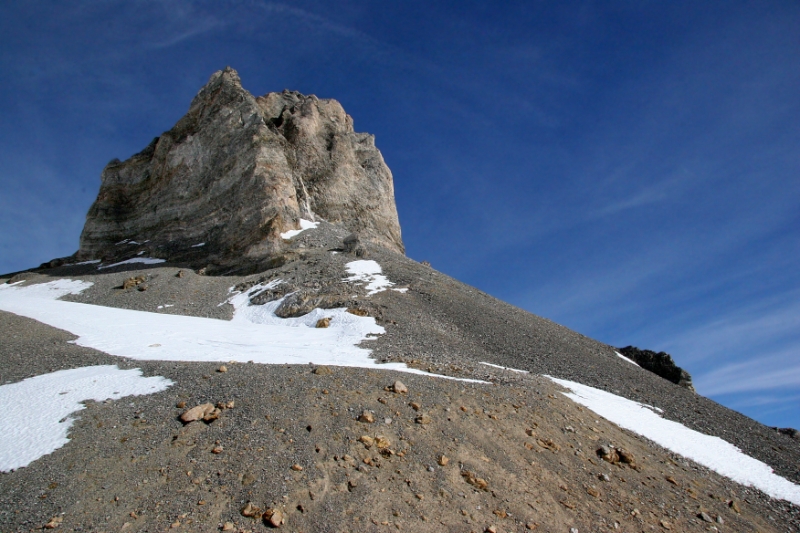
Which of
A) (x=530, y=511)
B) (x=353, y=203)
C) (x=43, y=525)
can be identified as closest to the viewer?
(x=43, y=525)

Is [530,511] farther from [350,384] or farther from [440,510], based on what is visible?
[350,384]

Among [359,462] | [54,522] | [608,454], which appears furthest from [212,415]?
[608,454]

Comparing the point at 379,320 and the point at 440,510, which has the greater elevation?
the point at 379,320

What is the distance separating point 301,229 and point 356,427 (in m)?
35.7

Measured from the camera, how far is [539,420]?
39.7ft

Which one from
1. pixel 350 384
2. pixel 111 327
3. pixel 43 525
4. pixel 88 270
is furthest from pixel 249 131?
pixel 43 525

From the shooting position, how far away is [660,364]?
88.8 ft

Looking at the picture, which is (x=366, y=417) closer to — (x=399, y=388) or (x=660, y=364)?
(x=399, y=388)

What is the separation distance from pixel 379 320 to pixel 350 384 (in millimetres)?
11060

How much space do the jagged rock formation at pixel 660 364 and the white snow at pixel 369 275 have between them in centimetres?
1637

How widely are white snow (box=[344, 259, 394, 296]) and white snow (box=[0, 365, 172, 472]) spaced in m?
16.7

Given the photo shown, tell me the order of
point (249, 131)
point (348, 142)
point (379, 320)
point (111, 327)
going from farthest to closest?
point (348, 142) < point (249, 131) < point (379, 320) < point (111, 327)

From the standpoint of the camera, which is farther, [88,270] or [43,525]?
[88,270]

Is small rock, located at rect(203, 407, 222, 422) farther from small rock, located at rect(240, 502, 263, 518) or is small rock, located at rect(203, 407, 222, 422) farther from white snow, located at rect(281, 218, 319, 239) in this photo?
white snow, located at rect(281, 218, 319, 239)
